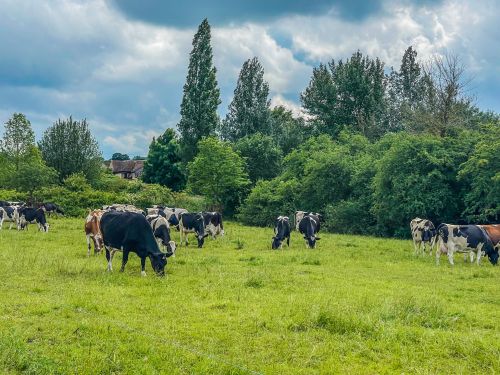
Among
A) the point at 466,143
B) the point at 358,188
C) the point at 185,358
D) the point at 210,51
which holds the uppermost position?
the point at 210,51

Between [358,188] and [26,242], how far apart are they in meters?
22.4

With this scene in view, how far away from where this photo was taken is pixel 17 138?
173ft

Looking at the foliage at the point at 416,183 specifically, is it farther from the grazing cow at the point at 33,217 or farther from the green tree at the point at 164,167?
the green tree at the point at 164,167

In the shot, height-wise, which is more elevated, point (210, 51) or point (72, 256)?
point (210, 51)

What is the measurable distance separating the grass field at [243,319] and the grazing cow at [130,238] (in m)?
0.56

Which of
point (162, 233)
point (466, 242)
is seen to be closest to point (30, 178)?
point (162, 233)

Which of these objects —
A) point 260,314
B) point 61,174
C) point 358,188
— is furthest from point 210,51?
point 260,314

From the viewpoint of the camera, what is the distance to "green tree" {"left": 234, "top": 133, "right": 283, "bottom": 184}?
48.4m

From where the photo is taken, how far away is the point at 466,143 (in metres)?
29.9

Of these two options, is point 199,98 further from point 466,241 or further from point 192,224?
point 466,241

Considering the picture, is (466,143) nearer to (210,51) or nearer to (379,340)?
(379,340)

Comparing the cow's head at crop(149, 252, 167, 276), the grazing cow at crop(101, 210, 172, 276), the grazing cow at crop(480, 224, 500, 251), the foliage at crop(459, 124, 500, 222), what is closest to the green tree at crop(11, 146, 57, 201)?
the grazing cow at crop(101, 210, 172, 276)

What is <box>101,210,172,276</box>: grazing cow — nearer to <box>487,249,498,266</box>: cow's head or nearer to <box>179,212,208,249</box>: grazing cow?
<box>179,212,208,249</box>: grazing cow

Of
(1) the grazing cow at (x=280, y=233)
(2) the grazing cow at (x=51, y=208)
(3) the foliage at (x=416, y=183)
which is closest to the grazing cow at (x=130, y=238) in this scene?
(1) the grazing cow at (x=280, y=233)
